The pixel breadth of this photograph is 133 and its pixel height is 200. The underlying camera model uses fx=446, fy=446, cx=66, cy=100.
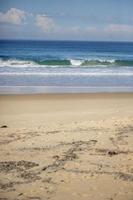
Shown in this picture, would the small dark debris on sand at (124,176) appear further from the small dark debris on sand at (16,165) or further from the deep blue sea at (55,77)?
the deep blue sea at (55,77)

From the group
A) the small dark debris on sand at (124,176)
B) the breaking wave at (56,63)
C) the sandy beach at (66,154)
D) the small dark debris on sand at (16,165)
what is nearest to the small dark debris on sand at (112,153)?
the sandy beach at (66,154)

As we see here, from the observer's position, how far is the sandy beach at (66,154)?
1.83m

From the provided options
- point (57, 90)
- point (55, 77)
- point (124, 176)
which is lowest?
point (124, 176)

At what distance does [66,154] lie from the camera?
2289 mm

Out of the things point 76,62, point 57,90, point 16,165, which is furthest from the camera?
point 76,62

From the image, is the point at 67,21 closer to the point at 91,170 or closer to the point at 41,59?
the point at 41,59

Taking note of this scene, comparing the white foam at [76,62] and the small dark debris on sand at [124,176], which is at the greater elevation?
the white foam at [76,62]

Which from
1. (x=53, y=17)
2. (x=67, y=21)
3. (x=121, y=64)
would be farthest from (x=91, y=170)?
(x=67, y=21)

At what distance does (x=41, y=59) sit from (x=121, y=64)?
179cm

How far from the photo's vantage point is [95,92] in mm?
4996

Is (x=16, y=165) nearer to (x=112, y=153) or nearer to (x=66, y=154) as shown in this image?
(x=66, y=154)

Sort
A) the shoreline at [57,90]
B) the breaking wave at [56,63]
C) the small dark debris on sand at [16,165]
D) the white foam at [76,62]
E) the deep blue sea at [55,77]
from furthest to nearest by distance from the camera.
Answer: the white foam at [76,62] → the breaking wave at [56,63] → the deep blue sea at [55,77] → the shoreline at [57,90] → the small dark debris on sand at [16,165]

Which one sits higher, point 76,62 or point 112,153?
point 76,62

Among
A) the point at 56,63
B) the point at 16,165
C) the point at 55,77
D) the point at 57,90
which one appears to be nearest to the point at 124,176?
the point at 16,165
